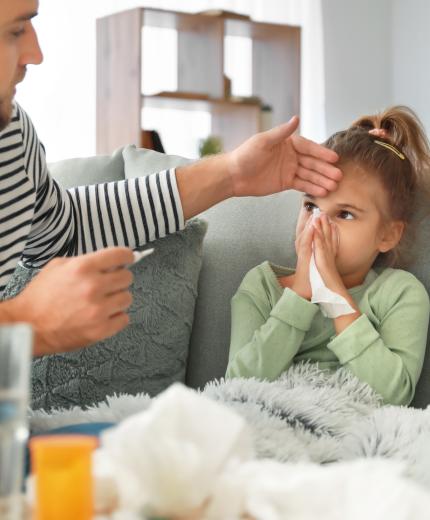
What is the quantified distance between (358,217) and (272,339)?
0.27 m

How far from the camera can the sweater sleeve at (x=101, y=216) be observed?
1619mm

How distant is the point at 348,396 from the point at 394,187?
0.43 m

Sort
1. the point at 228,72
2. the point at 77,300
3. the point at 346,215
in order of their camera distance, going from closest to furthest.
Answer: the point at 77,300 < the point at 346,215 < the point at 228,72

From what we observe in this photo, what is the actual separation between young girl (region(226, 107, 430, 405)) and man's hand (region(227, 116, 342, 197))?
35 millimetres

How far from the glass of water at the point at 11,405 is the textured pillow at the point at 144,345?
3.09 feet

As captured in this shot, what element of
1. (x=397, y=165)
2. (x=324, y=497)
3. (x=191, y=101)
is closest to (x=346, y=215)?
(x=397, y=165)

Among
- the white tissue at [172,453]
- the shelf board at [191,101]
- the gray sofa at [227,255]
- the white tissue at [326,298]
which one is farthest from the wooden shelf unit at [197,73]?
the white tissue at [172,453]

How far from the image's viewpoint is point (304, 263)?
65.0 inches

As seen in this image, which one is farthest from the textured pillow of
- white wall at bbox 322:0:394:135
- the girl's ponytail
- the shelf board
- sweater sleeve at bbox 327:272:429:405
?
white wall at bbox 322:0:394:135

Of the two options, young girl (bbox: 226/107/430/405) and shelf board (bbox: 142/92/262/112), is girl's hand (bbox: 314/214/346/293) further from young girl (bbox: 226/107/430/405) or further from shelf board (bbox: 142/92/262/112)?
shelf board (bbox: 142/92/262/112)

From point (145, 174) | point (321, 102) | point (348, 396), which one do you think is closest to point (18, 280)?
point (145, 174)

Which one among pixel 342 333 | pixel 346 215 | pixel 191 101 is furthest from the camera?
pixel 191 101

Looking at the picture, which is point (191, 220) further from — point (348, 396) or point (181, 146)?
point (181, 146)

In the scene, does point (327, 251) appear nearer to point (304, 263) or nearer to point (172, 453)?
point (304, 263)
